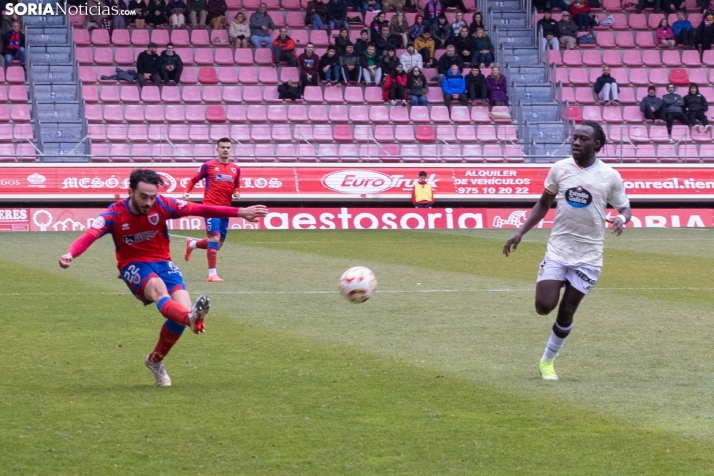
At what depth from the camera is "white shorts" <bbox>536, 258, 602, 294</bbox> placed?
8.33m

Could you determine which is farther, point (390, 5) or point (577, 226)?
point (390, 5)

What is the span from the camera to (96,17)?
30922mm

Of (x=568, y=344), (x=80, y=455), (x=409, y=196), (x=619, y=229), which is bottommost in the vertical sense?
(x=409, y=196)

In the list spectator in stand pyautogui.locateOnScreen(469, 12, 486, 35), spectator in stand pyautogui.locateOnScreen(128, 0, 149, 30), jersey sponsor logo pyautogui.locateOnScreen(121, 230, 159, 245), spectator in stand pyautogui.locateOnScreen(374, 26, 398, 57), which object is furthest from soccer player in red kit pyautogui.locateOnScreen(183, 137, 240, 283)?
spectator in stand pyautogui.locateOnScreen(469, 12, 486, 35)

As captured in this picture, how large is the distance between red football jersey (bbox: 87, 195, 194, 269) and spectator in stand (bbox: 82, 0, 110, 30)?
947 inches

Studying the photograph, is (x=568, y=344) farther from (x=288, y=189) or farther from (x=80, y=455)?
(x=288, y=189)

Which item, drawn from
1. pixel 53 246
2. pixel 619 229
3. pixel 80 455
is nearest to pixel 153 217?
pixel 80 455

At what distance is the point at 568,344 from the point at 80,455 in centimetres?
549

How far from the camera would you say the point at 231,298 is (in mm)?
13680

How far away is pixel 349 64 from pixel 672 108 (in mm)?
8849

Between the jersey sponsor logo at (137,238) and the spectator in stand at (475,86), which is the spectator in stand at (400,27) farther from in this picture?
the jersey sponsor logo at (137,238)

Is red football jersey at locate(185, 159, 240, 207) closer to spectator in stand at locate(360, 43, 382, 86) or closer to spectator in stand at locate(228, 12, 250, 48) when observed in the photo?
spectator in stand at locate(360, 43, 382, 86)

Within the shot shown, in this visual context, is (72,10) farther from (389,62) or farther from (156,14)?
(389,62)

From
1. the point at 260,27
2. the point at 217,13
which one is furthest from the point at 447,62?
the point at 217,13
